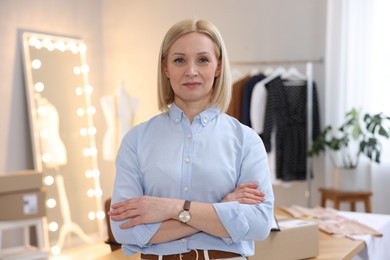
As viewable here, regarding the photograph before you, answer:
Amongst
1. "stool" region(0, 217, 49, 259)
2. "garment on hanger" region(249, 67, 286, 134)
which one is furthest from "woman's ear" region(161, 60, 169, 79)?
"garment on hanger" region(249, 67, 286, 134)

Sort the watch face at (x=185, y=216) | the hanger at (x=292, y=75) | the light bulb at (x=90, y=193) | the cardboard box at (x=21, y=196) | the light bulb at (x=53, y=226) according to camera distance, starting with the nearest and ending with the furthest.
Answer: the watch face at (x=185, y=216) → the cardboard box at (x=21, y=196) → the hanger at (x=292, y=75) → the light bulb at (x=53, y=226) → the light bulb at (x=90, y=193)

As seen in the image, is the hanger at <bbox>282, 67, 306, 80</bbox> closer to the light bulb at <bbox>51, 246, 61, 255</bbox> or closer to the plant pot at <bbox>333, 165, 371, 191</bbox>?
the plant pot at <bbox>333, 165, 371, 191</bbox>

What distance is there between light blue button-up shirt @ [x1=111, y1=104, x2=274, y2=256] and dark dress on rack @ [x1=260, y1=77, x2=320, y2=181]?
307cm

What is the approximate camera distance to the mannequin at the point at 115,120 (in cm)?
466

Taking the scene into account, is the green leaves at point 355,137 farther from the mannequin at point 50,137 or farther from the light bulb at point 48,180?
the light bulb at point 48,180

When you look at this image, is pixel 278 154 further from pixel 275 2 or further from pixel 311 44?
pixel 275 2

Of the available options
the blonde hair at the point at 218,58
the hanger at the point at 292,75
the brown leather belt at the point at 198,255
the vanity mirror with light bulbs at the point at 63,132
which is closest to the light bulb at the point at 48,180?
the vanity mirror with light bulbs at the point at 63,132

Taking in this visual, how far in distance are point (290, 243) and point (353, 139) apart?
2487mm

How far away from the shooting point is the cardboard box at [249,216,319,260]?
184 cm

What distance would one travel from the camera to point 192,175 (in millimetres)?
1219

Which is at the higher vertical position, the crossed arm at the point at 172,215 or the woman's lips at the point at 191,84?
the woman's lips at the point at 191,84

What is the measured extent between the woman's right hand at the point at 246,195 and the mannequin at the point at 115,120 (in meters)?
3.48

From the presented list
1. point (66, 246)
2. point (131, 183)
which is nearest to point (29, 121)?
point (66, 246)

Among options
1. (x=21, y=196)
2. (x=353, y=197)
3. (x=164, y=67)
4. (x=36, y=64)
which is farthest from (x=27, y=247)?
(x=164, y=67)
